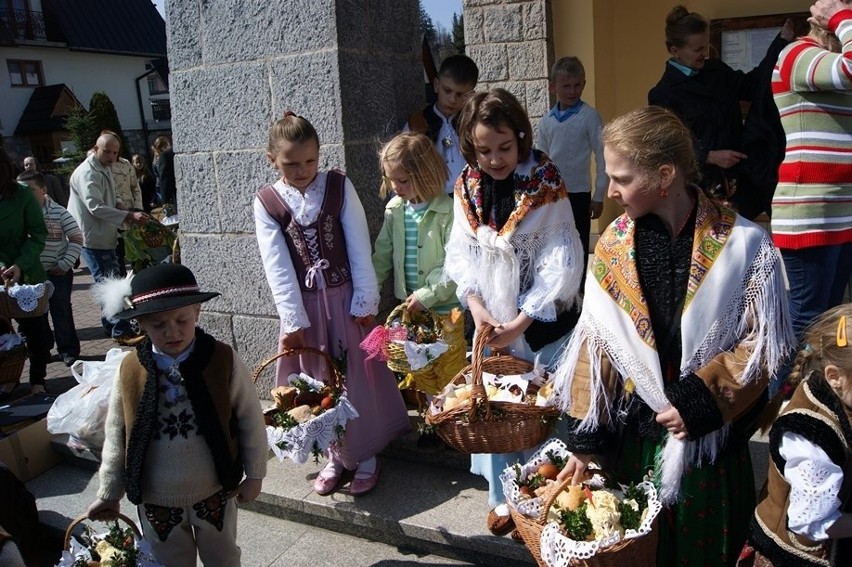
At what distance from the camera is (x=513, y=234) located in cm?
290

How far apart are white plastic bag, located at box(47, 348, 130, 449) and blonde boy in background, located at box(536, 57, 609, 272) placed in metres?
3.43

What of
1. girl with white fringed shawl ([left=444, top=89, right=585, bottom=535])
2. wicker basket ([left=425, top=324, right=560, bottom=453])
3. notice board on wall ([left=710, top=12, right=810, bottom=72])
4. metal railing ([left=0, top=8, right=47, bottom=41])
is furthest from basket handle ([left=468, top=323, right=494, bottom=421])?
metal railing ([left=0, top=8, right=47, bottom=41])

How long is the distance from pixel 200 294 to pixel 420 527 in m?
1.54

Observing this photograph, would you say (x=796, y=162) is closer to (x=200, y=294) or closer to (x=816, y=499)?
(x=816, y=499)

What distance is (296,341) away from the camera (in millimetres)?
3545

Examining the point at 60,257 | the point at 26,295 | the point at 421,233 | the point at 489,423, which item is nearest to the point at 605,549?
the point at 489,423

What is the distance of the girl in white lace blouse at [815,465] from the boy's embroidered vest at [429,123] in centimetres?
272

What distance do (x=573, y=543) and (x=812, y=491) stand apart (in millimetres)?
622

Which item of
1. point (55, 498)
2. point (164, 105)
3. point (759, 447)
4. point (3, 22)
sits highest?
point (3, 22)

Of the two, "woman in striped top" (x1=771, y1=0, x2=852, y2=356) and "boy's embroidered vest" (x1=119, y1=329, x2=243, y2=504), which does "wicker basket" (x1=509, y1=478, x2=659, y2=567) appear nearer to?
"boy's embroidered vest" (x1=119, y1=329, x2=243, y2=504)

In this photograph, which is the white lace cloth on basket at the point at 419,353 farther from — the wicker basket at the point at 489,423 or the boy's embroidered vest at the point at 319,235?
the boy's embroidered vest at the point at 319,235

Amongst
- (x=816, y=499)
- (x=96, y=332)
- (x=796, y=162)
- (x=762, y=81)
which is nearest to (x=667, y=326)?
(x=816, y=499)

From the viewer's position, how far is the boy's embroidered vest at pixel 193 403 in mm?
2596

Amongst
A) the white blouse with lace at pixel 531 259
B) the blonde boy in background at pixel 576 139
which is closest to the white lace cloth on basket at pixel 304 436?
the white blouse with lace at pixel 531 259
